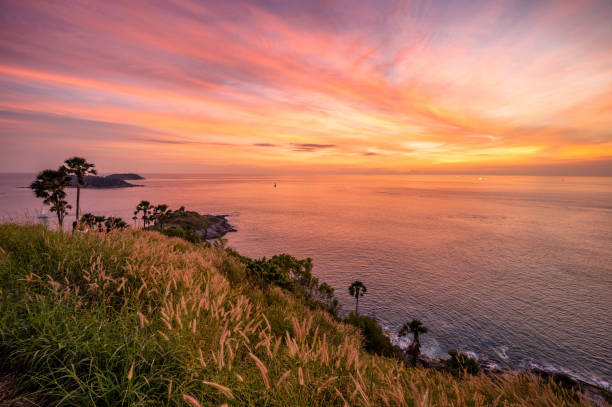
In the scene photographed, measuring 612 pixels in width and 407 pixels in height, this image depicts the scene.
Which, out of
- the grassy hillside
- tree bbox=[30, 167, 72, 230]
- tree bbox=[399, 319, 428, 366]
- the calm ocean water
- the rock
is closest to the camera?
the grassy hillside

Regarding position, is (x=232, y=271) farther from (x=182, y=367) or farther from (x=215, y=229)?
(x=215, y=229)

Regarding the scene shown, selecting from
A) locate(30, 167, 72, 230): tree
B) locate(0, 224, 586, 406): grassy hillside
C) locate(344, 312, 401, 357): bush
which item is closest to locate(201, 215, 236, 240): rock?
locate(30, 167, 72, 230): tree

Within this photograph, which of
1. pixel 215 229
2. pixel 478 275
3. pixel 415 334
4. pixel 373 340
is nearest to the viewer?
Result: pixel 373 340

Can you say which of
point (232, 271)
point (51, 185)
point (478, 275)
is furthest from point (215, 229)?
point (232, 271)

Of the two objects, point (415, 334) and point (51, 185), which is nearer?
point (415, 334)

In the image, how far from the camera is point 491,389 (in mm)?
4016

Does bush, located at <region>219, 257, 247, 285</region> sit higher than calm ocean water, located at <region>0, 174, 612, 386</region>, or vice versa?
bush, located at <region>219, 257, 247, 285</region>

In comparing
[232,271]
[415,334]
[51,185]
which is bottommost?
[415,334]

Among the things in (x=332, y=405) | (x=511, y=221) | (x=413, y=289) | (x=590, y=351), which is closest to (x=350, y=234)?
(x=413, y=289)

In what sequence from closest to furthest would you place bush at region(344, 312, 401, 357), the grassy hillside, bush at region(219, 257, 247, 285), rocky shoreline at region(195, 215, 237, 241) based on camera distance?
the grassy hillside < bush at region(219, 257, 247, 285) < bush at region(344, 312, 401, 357) < rocky shoreline at region(195, 215, 237, 241)

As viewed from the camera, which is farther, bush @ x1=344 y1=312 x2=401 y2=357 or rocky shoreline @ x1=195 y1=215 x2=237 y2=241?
rocky shoreline @ x1=195 y1=215 x2=237 y2=241

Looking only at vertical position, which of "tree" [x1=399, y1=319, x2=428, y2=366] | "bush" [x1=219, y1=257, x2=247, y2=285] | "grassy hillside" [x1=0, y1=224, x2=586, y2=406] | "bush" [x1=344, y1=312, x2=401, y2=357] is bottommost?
"tree" [x1=399, y1=319, x2=428, y2=366]

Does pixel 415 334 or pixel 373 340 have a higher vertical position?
pixel 373 340

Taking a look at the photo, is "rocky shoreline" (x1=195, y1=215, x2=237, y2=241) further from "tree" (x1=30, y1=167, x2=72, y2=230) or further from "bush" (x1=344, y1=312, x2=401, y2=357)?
"bush" (x1=344, y1=312, x2=401, y2=357)
